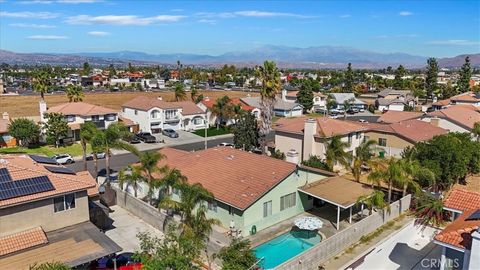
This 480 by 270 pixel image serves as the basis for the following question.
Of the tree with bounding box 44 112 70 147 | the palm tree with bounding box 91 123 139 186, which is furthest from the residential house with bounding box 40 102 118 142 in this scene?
the palm tree with bounding box 91 123 139 186

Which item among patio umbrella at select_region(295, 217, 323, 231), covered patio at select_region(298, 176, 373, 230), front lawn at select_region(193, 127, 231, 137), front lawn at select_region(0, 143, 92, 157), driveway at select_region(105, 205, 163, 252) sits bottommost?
driveway at select_region(105, 205, 163, 252)

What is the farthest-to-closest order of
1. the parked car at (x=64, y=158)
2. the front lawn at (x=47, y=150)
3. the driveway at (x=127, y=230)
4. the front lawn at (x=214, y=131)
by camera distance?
the front lawn at (x=214, y=131)
the front lawn at (x=47, y=150)
the parked car at (x=64, y=158)
the driveway at (x=127, y=230)

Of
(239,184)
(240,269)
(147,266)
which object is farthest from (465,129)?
(147,266)

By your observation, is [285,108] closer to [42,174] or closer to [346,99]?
[346,99]

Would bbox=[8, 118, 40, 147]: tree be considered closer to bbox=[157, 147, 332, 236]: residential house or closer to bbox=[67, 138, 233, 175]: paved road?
bbox=[67, 138, 233, 175]: paved road

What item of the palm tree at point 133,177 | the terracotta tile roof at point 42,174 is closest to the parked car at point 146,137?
the palm tree at point 133,177

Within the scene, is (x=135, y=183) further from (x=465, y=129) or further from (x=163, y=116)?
(x=465, y=129)

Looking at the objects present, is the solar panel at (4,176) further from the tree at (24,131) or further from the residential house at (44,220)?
the tree at (24,131)
